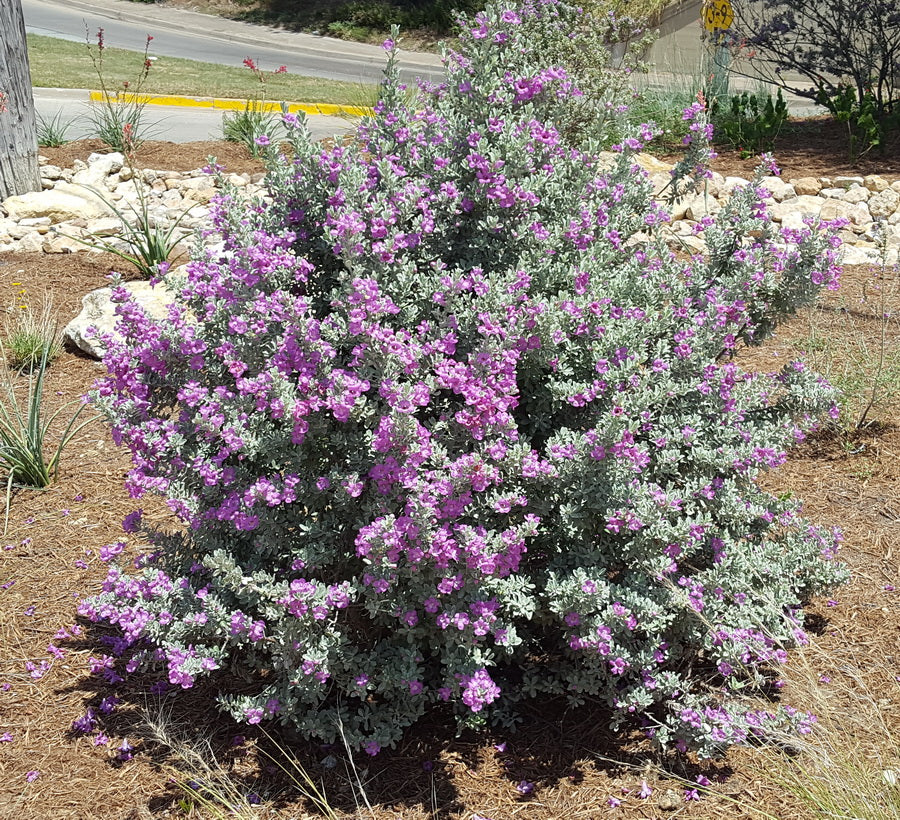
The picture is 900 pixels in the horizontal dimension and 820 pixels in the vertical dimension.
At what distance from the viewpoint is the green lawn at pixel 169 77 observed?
1559 cm

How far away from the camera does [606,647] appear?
269 centimetres

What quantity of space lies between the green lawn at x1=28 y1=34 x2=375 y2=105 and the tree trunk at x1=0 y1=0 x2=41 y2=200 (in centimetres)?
591

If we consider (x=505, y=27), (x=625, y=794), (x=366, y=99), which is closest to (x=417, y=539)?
(x=625, y=794)

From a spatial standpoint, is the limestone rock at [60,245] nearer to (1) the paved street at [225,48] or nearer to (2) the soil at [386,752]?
(2) the soil at [386,752]

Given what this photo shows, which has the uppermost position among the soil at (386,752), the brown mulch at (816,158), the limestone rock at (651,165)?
the brown mulch at (816,158)

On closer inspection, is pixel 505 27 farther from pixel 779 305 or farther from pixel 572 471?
pixel 572 471

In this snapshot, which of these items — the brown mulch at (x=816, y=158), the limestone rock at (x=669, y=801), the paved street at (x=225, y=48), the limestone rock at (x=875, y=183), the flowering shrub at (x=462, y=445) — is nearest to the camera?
the flowering shrub at (x=462, y=445)

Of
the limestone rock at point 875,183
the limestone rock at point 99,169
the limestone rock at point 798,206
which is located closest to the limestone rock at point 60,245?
the limestone rock at point 99,169

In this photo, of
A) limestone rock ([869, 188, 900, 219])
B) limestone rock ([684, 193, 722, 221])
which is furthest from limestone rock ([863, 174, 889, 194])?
limestone rock ([684, 193, 722, 221])

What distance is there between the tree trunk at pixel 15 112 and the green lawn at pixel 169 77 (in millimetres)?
5909

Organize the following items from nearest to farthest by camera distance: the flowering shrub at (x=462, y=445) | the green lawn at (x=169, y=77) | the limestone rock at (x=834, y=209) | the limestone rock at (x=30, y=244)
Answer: the flowering shrub at (x=462, y=445), the limestone rock at (x=30, y=244), the limestone rock at (x=834, y=209), the green lawn at (x=169, y=77)

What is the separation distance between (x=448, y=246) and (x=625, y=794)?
Result: 1.83m

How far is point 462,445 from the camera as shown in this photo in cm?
280

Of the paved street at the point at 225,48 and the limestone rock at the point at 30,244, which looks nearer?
the limestone rock at the point at 30,244
